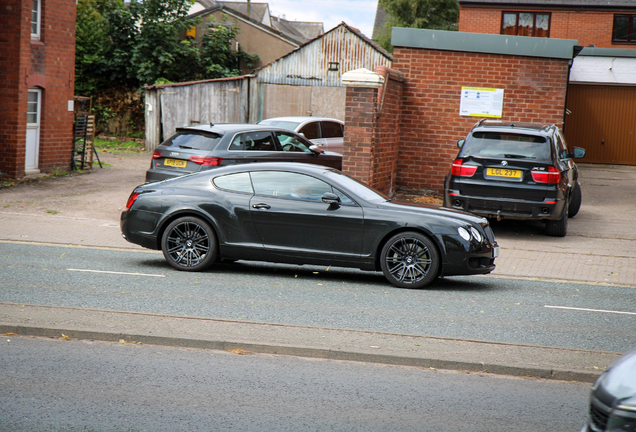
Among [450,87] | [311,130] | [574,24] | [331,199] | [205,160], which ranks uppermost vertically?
[574,24]

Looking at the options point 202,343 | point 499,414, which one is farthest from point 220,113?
point 499,414

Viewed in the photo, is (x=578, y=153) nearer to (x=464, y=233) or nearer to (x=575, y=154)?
(x=575, y=154)

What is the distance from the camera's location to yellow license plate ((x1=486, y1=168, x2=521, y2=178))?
475 inches

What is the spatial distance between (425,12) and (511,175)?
43308 mm

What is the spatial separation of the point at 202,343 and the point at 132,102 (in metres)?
24.6

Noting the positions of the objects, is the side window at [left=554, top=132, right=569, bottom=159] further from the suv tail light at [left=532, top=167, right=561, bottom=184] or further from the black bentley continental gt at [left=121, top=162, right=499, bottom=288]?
the black bentley continental gt at [left=121, top=162, right=499, bottom=288]

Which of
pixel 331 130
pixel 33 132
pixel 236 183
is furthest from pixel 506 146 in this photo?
pixel 33 132

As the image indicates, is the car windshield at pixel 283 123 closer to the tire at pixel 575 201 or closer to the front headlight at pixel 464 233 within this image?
the tire at pixel 575 201

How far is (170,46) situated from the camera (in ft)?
93.9

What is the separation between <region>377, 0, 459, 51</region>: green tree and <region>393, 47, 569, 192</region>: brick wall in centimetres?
3721

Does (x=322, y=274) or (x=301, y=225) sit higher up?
(x=301, y=225)

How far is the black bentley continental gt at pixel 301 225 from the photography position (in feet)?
27.4

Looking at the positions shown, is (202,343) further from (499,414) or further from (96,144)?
(96,144)

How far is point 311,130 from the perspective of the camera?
18.4 meters
